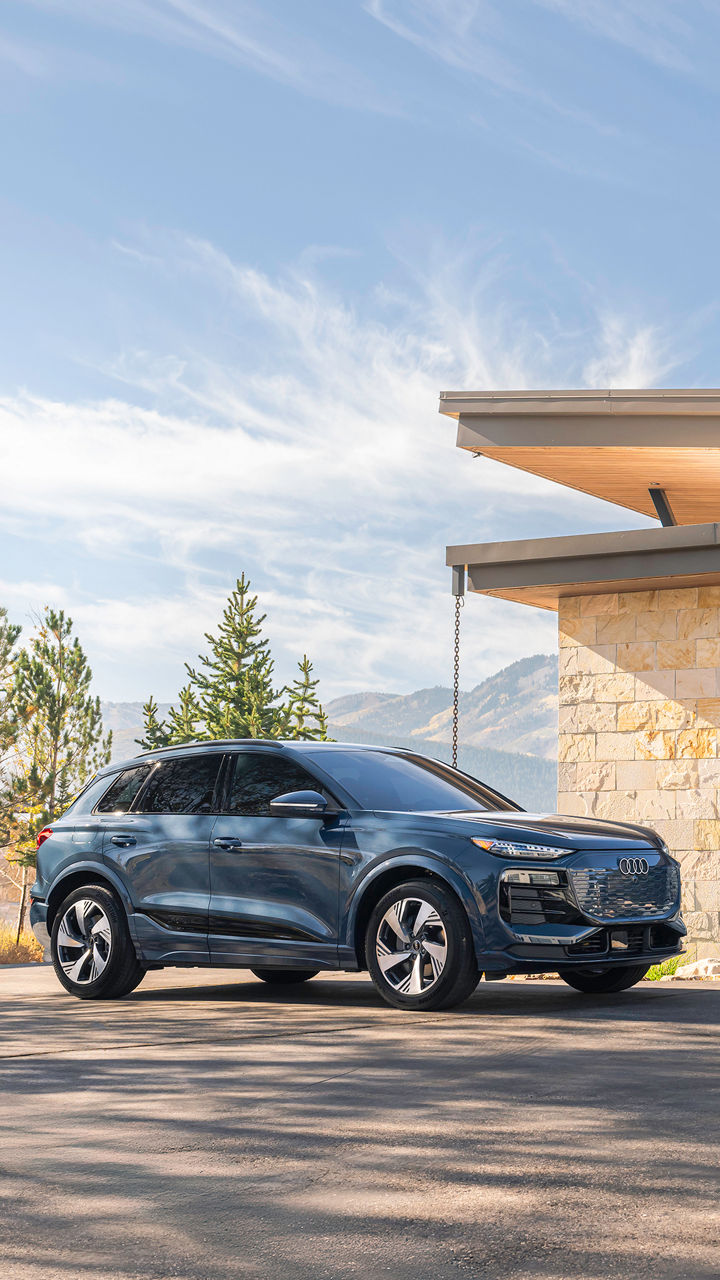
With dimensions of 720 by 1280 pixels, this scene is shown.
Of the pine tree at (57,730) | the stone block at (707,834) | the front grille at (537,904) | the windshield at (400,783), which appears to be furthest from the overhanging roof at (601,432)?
the pine tree at (57,730)

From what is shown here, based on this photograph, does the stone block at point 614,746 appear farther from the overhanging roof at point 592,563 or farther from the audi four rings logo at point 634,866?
the audi four rings logo at point 634,866

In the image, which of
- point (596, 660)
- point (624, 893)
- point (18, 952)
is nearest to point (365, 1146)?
point (624, 893)

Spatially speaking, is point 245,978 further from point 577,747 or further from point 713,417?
point 713,417

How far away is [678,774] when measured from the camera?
1275 centimetres

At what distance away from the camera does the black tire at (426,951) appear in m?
7.63

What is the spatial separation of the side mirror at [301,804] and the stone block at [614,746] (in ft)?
17.6

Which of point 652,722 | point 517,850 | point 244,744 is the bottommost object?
point 517,850

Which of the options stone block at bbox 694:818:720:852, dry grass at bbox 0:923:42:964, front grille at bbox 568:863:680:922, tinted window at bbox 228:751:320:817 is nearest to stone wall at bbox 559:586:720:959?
stone block at bbox 694:818:720:852

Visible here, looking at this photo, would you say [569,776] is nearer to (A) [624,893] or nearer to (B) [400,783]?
(B) [400,783]

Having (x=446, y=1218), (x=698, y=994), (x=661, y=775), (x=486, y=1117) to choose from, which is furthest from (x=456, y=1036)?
(x=661, y=775)

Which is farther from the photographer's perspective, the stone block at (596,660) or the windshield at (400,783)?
the stone block at (596,660)

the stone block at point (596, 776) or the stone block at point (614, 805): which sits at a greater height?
the stone block at point (596, 776)

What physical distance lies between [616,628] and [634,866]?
5488 mm

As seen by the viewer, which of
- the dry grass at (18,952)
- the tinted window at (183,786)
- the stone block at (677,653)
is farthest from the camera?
the dry grass at (18,952)
